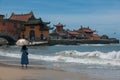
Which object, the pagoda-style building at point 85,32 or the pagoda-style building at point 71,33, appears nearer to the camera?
the pagoda-style building at point 71,33

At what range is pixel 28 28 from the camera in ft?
302

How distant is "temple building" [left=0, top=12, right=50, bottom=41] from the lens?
89.6 metres

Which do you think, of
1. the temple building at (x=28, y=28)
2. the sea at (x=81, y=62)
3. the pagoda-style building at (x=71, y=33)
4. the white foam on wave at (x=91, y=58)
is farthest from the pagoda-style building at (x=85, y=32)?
the white foam on wave at (x=91, y=58)

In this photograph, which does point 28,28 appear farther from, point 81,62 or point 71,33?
point 81,62

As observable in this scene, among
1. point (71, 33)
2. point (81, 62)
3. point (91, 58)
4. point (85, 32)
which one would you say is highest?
point (85, 32)

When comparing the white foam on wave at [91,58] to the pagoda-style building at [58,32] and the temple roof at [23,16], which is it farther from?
the pagoda-style building at [58,32]

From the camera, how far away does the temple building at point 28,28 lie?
8956 cm

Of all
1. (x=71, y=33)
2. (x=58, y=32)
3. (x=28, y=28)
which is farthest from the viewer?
(x=71, y=33)

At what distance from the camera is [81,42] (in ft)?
344

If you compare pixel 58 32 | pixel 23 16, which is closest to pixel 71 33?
pixel 58 32

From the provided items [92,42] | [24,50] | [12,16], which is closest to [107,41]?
[92,42]

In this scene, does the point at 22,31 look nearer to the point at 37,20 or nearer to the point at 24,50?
the point at 37,20

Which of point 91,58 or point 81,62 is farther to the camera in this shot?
point 91,58

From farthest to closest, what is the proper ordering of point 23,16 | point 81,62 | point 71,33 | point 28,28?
point 71,33 → point 23,16 → point 28,28 → point 81,62
